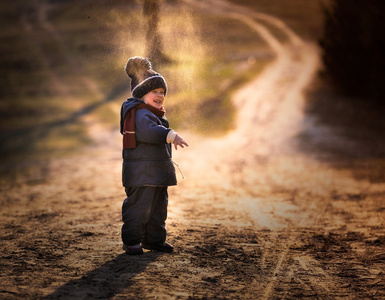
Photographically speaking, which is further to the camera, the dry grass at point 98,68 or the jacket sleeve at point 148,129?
the dry grass at point 98,68

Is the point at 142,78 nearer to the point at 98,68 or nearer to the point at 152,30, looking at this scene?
the point at 152,30

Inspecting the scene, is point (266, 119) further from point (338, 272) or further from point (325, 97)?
point (338, 272)

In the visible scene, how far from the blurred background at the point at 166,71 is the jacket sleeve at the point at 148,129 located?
189 centimetres

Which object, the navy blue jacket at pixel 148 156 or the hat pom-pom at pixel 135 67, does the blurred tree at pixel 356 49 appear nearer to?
the hat pom-pom at pixel 135 67

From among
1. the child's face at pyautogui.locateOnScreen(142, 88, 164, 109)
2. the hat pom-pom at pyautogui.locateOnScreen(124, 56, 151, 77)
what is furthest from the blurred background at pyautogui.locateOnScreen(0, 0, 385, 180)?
the child's face at pyautogui.locateOnScreen(142, 88, 164, 109)

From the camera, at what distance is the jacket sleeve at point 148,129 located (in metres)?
5.13

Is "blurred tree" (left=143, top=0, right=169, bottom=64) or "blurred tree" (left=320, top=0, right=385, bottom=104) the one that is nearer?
"blurred tree" (left=143, top=0, right=169, bottom=64)

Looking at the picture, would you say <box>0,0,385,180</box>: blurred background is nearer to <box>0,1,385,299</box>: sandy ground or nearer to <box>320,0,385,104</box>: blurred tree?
<box>320,0,385,104</box>: blurred tree

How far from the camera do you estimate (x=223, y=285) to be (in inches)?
181

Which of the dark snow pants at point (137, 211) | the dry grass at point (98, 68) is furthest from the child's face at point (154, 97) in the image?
the dry grass at point (98, 68)

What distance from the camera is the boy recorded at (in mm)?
Answer: 5195

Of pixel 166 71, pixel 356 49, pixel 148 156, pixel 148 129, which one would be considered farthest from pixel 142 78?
pixel 356 49

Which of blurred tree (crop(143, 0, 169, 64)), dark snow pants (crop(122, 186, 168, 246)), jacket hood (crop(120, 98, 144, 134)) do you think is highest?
blurred tree (crop(143, 0, 169, 64))

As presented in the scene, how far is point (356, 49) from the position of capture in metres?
19.8
